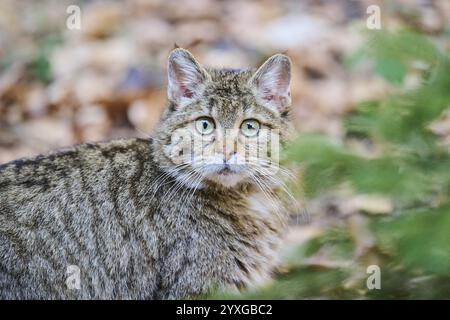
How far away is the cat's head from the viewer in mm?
3279

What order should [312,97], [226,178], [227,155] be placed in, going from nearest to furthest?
[227,155]
[226,178]
[312,97]

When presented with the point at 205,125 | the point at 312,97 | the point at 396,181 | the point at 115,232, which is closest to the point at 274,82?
the point at 205,125

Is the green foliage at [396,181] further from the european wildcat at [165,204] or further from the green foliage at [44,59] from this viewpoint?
the green foliage at [44,59]

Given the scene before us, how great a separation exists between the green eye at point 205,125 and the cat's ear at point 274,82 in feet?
0.86

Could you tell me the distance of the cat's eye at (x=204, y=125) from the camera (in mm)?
3352

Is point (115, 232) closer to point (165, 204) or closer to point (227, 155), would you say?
point (165, 204)

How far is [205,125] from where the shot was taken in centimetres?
338

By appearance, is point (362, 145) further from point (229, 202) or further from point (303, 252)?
point (303, 252)

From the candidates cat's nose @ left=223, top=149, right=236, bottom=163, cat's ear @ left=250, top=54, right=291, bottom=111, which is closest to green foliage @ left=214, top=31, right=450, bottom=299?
cat's nose @ left=223, top=149, right=236, bottom=163

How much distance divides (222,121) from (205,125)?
82 millimetres

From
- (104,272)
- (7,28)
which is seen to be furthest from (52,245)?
(7,28)

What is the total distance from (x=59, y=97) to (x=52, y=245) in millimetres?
2916

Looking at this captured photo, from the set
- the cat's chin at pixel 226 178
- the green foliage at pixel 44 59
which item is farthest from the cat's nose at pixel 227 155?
the green foliage at pixel 44 59

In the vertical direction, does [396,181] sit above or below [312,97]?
below
